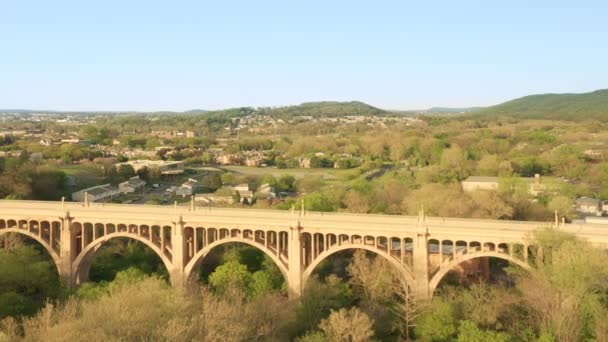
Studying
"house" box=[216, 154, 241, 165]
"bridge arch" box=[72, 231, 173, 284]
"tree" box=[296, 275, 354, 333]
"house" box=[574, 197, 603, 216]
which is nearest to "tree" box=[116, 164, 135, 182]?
"house" box=[216, 154, 241, 165]

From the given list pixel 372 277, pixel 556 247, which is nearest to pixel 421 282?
pixel 372 277

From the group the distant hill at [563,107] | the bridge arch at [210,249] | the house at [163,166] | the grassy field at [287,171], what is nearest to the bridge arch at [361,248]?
A: the bridge arch at [210,249]

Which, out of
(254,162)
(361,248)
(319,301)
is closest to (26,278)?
(319,301)

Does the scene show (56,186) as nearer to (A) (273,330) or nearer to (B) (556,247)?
(A) (273,330)

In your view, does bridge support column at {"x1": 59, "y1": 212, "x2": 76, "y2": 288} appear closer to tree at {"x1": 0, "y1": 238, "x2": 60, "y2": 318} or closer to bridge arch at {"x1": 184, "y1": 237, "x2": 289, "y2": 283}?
tree at {"x1": 0, "y1": 238, "x2": 60, "y2": 318}

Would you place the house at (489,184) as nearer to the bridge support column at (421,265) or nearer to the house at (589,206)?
the house at (589,206)

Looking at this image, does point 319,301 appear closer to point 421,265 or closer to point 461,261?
point 421,265
